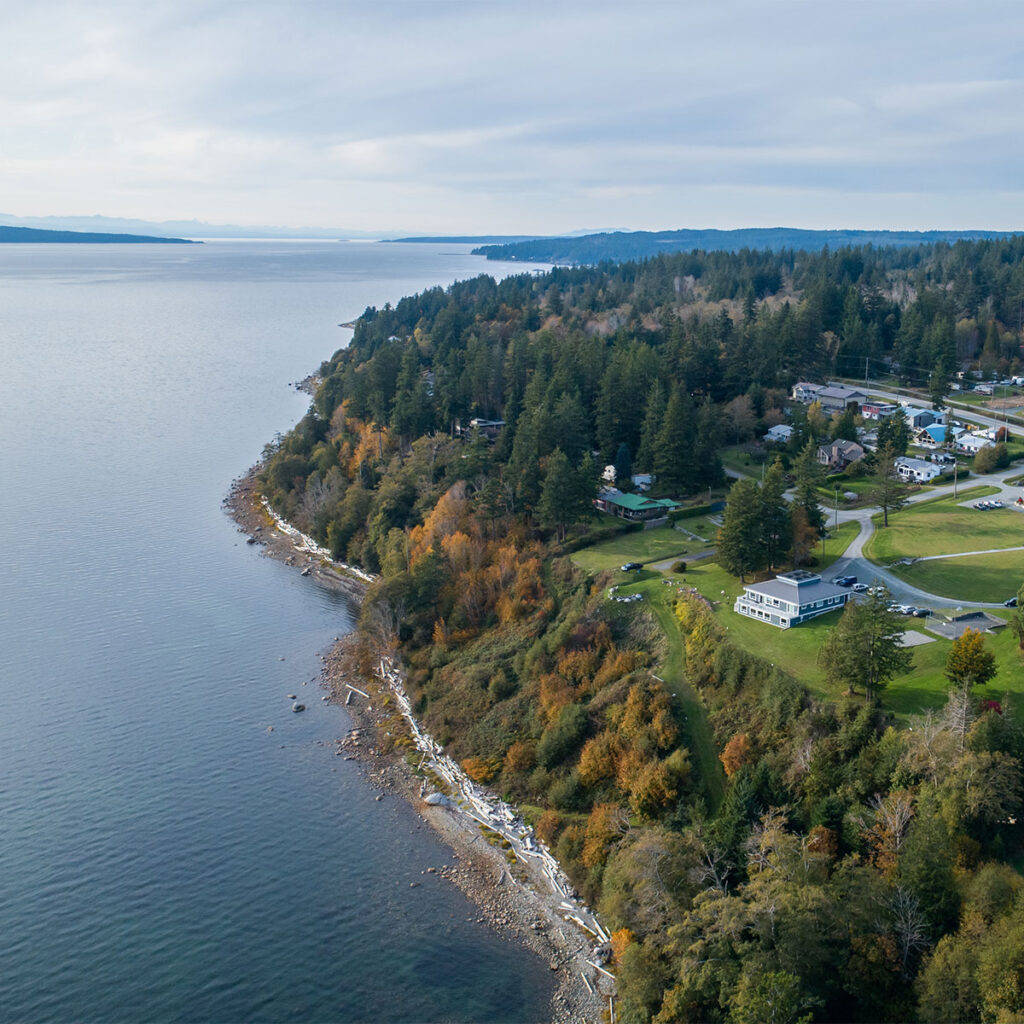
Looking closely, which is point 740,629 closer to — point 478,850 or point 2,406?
point 478,850

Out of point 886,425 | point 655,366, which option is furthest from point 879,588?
point 655,366

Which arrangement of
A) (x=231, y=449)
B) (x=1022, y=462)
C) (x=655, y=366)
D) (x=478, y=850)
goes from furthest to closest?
(x=231, y=449)
(x=655, y=366)
(x=1022, y=462)
(x=478, y=850)

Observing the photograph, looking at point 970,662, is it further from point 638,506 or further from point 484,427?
point 484,427

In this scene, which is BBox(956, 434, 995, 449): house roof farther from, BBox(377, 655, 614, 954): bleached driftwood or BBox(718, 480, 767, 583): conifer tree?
BBox(377, 655, 614, 954): bleached driftwood

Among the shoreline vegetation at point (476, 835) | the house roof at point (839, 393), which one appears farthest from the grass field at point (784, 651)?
the house roof at point (839, 393)

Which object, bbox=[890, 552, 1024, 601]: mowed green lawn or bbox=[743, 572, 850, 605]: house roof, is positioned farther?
bbox=[890, 552, 1024, 601]: mowed green lawn

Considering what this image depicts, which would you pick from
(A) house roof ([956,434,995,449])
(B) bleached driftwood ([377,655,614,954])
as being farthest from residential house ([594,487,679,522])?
(A) house roof ([956,434,995,449])
